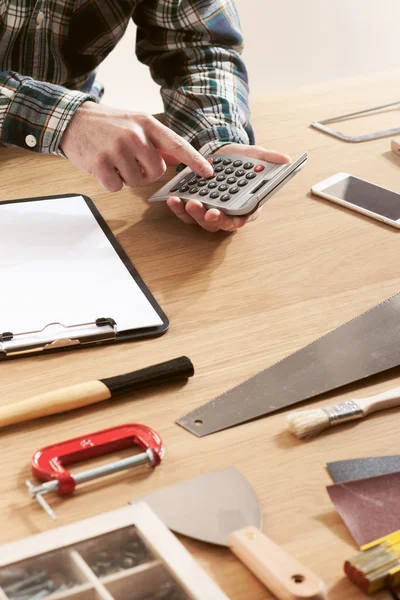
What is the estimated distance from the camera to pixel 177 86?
1.20m

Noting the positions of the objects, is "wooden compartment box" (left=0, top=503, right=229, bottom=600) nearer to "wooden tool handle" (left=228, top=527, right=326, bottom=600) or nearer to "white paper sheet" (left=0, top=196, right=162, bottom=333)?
"wooden tool handle" (left=228, top=527, right=326, bottom=600)

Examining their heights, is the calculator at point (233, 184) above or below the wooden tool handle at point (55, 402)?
above

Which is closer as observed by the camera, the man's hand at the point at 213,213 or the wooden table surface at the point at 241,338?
the wooden table surface at the point at 241,338

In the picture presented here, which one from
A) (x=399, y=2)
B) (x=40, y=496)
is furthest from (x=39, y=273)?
(x=399, y=2)

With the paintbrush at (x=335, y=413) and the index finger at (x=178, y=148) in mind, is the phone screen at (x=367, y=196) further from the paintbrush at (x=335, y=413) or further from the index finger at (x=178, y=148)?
the paintbrush at (x=335, y=413)

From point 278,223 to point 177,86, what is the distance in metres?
0.39

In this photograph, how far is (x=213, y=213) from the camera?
862mm

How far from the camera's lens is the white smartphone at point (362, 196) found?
0.93m

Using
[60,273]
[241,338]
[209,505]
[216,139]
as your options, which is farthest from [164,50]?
[209,505]

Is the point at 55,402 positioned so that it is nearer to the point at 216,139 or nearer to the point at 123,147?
the point at 123,147

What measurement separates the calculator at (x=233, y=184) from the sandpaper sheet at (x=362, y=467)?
367 millimetres

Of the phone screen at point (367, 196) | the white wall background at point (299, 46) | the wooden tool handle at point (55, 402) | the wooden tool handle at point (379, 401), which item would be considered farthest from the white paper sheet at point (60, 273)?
the white wall background at point (299, 46)

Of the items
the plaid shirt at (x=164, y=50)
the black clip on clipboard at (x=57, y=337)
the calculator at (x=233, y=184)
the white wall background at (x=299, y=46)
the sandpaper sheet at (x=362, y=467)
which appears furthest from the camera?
the white wall background at (x=299, y=46)

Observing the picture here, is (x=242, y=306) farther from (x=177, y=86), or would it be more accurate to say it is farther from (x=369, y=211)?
(x=177, y=86)
